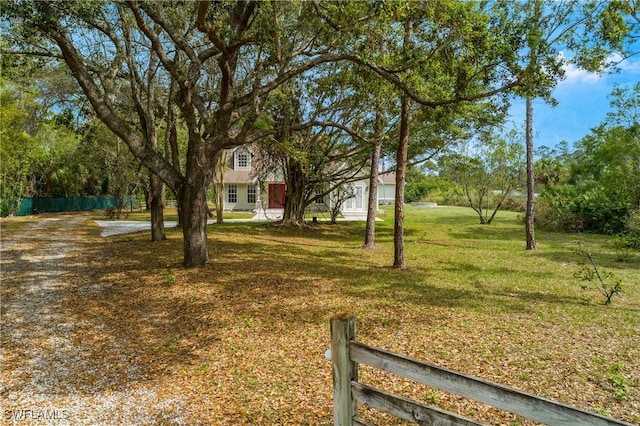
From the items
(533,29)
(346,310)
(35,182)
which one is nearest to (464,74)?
(533,29)

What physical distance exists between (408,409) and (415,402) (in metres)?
0.06

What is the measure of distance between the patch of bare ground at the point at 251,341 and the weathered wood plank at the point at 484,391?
146cm

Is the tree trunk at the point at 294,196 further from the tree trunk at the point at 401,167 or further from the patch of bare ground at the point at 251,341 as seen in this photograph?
the patch of bare ground at the point at 251,341

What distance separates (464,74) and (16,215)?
1149 inches

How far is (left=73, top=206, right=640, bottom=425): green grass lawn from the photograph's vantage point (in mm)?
4062

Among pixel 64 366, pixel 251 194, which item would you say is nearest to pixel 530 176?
pixel 64 366

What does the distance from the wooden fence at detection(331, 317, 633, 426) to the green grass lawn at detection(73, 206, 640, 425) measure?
3.61ft

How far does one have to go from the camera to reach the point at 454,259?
39.9 feet

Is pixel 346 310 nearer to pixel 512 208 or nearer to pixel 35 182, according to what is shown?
pixel 35 182

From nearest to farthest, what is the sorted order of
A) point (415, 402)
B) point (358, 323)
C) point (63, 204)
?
point (415, 402) → point (358, 323) → point (63, 204)

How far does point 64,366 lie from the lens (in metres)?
4.77

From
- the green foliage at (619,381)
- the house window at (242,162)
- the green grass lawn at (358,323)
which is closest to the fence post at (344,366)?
the green grass lawn at (358,323)

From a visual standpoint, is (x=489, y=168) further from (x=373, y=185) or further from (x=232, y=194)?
(x=232, y=194)

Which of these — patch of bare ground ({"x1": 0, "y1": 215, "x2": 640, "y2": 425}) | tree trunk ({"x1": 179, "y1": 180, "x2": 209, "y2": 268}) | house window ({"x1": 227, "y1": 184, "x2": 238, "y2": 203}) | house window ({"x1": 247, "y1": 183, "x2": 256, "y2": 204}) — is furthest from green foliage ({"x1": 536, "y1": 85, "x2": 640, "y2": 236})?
house window ({"x1": 227, "y1": 184, "x2": 238, "y2": 203})
